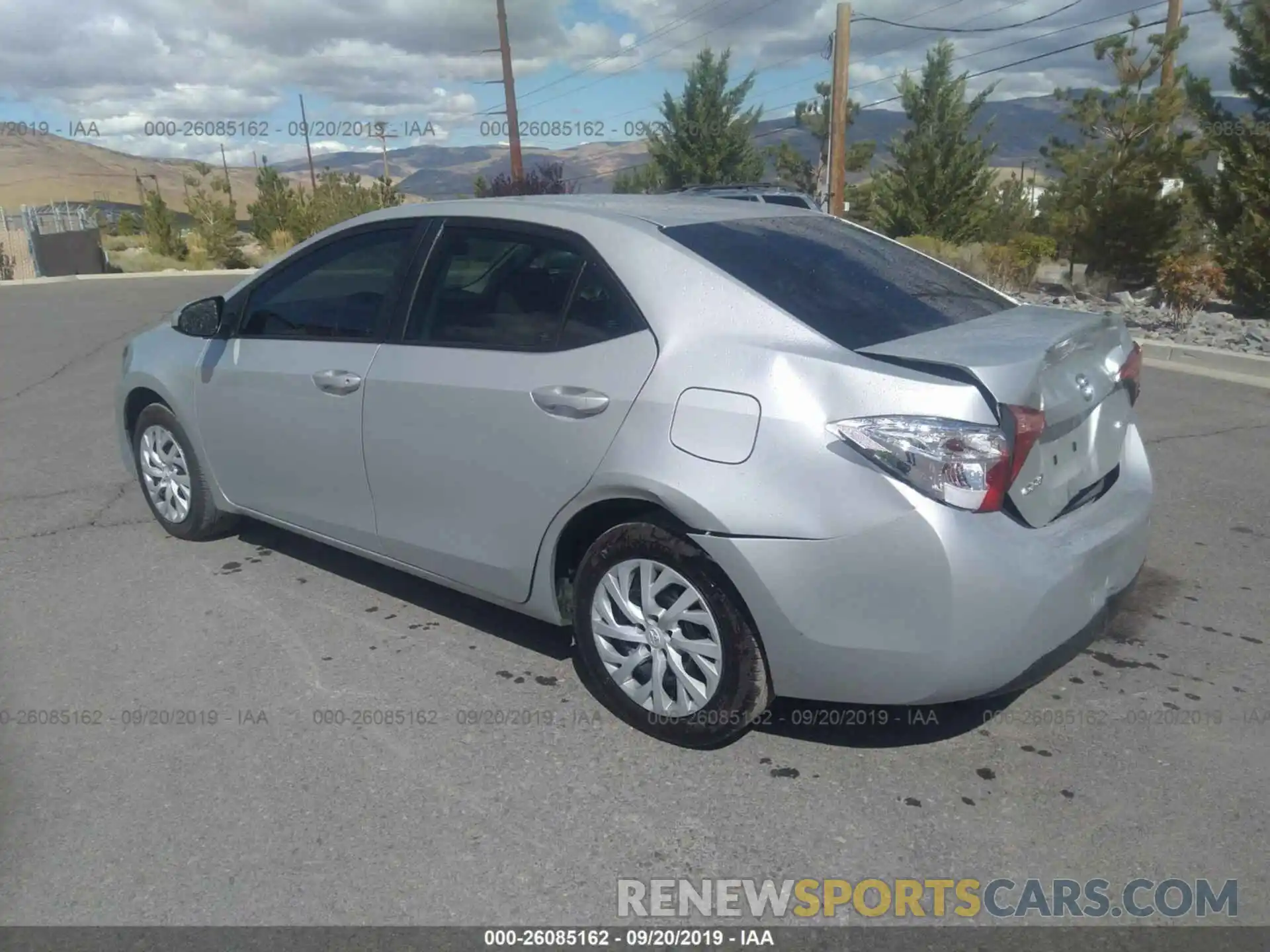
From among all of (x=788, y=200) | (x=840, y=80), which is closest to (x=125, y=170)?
(x=840, y=80)

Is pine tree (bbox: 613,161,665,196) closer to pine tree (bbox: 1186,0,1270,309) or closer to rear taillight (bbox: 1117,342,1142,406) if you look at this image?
pine tree (bbox: 1186,0,1270,309)

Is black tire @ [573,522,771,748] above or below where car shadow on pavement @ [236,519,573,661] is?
above

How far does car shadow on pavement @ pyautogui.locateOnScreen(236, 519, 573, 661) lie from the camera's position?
163 inches

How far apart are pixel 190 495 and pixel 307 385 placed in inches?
52.5

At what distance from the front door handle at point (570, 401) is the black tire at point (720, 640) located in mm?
376

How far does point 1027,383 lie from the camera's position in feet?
9.50

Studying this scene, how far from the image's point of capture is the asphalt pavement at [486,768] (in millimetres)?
2734

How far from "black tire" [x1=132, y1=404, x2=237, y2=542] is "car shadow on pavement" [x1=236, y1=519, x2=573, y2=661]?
0.63ft

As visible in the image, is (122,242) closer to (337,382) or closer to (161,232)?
(161,232)

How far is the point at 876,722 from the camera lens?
3.49 meters

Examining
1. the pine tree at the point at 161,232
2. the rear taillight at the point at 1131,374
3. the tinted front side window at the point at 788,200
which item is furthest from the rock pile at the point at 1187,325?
the pine tree at the point at 161,232

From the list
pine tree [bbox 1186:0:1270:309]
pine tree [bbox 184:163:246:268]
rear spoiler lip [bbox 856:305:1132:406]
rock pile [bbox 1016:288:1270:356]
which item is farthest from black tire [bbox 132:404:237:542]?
pine tree [bbox 184:163:246:268]

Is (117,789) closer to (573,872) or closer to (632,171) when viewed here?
(573,872)

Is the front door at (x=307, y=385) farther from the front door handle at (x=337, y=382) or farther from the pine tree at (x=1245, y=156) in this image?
the pine tree at (x=1245, y=156)
